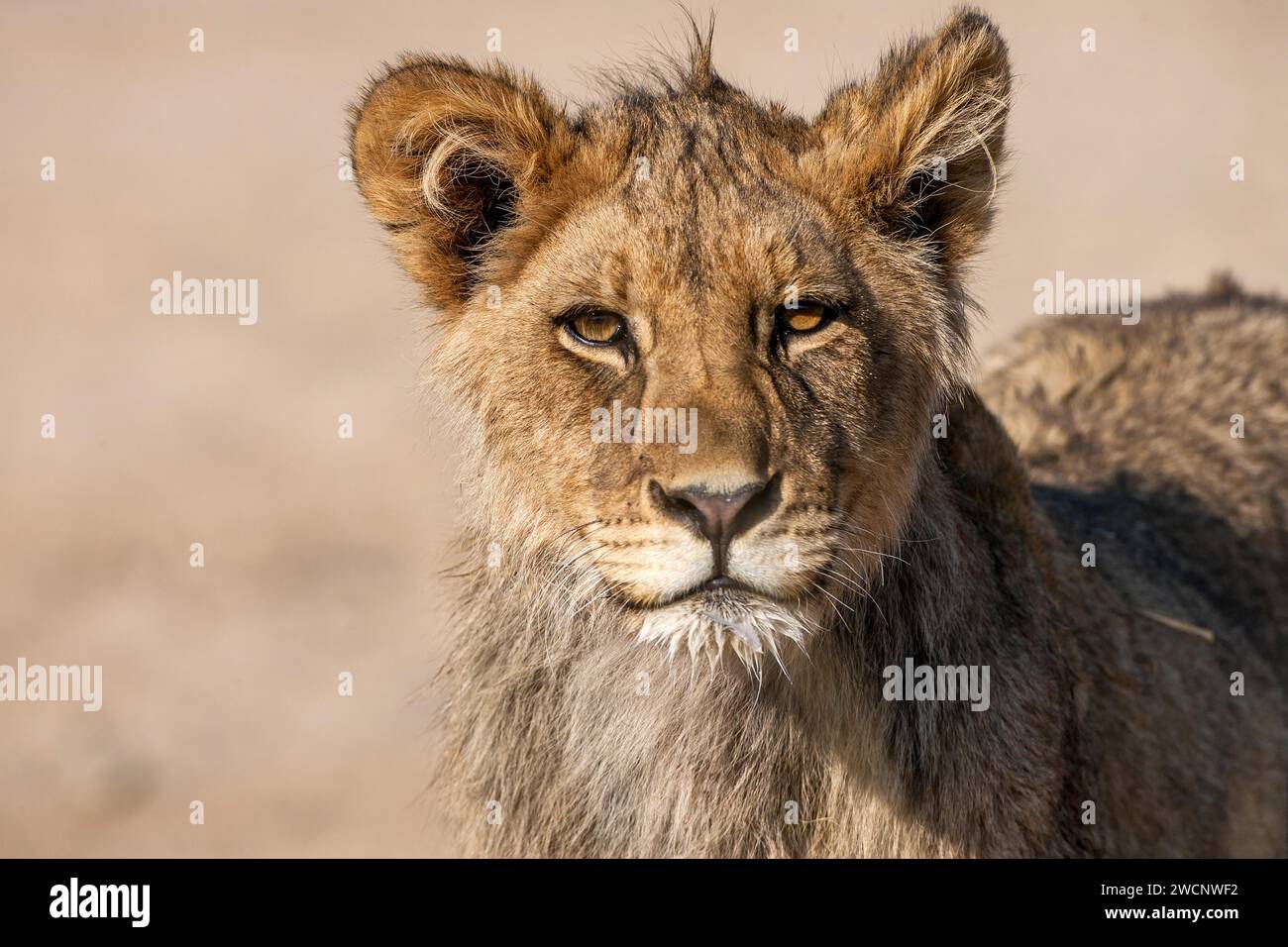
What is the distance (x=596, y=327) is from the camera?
14.0 feet

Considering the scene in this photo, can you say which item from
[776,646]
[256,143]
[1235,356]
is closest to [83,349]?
[256,143]

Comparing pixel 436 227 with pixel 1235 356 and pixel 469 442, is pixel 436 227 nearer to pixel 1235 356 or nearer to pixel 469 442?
pixel 469 442

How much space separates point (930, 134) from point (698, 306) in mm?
930

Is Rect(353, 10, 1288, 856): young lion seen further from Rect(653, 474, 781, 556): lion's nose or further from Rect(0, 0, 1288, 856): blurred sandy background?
Rect(0, 0, 1288, 856): blurred sandy background

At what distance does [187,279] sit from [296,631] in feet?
26.7

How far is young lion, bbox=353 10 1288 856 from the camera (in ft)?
13.2

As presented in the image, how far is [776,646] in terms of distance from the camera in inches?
165

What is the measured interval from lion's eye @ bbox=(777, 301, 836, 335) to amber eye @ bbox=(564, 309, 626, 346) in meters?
0.42

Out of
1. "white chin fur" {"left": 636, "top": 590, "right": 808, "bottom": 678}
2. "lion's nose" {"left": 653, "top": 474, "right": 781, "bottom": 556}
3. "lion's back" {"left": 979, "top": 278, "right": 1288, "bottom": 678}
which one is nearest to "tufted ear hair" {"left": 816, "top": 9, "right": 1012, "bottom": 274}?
"lion's nose" {"left": 653, "top": 474, "right": 781, "bottom": 556}

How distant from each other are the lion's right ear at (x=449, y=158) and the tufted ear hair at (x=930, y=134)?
0.83m
